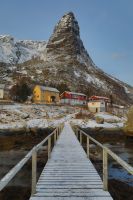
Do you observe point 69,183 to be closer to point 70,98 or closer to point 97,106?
point 97,106

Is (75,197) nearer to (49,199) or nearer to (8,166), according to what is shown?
(49,199)

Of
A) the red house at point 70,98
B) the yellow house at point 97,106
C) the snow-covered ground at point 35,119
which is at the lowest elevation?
the snow-covered ground at point 35,119

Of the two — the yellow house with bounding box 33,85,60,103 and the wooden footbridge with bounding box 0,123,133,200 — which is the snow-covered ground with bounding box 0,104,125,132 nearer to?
the yellow house with bounding box 33,85,60,103

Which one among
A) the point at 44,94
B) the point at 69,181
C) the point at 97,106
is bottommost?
the point at 69,181

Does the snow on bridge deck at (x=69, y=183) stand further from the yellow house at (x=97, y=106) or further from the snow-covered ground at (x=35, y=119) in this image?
the yellow house at (x=97, y=106)


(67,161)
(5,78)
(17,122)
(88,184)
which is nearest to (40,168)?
(67,161)

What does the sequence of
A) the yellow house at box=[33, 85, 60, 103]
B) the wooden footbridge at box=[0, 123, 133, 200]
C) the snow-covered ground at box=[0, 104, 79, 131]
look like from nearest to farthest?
the wooden footbridge at box=[0, 123, 133, 200]
the snow-covered ground at box=[0, 104, 79, 131]
the yellow house at box=[33, 85, 60, 103]

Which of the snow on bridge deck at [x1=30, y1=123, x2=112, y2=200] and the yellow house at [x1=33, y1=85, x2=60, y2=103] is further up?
the yellow house at [x1=33, y1=85, x2=60, y2=103]

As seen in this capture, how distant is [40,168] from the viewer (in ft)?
60.4

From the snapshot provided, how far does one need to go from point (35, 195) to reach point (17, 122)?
54151 mm

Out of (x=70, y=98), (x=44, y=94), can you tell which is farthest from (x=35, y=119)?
(x=70, y=98)

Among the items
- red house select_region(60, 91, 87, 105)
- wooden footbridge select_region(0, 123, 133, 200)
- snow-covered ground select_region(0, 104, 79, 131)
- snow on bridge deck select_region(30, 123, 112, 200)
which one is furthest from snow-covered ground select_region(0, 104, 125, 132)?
wooden footbridge select_region(0, 123, 133, 200)

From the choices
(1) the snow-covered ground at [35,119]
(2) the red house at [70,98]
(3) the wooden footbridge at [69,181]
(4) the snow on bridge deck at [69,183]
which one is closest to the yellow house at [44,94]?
(2) the red house at [70,98]

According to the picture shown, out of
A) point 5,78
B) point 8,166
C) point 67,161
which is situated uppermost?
point 5,78
